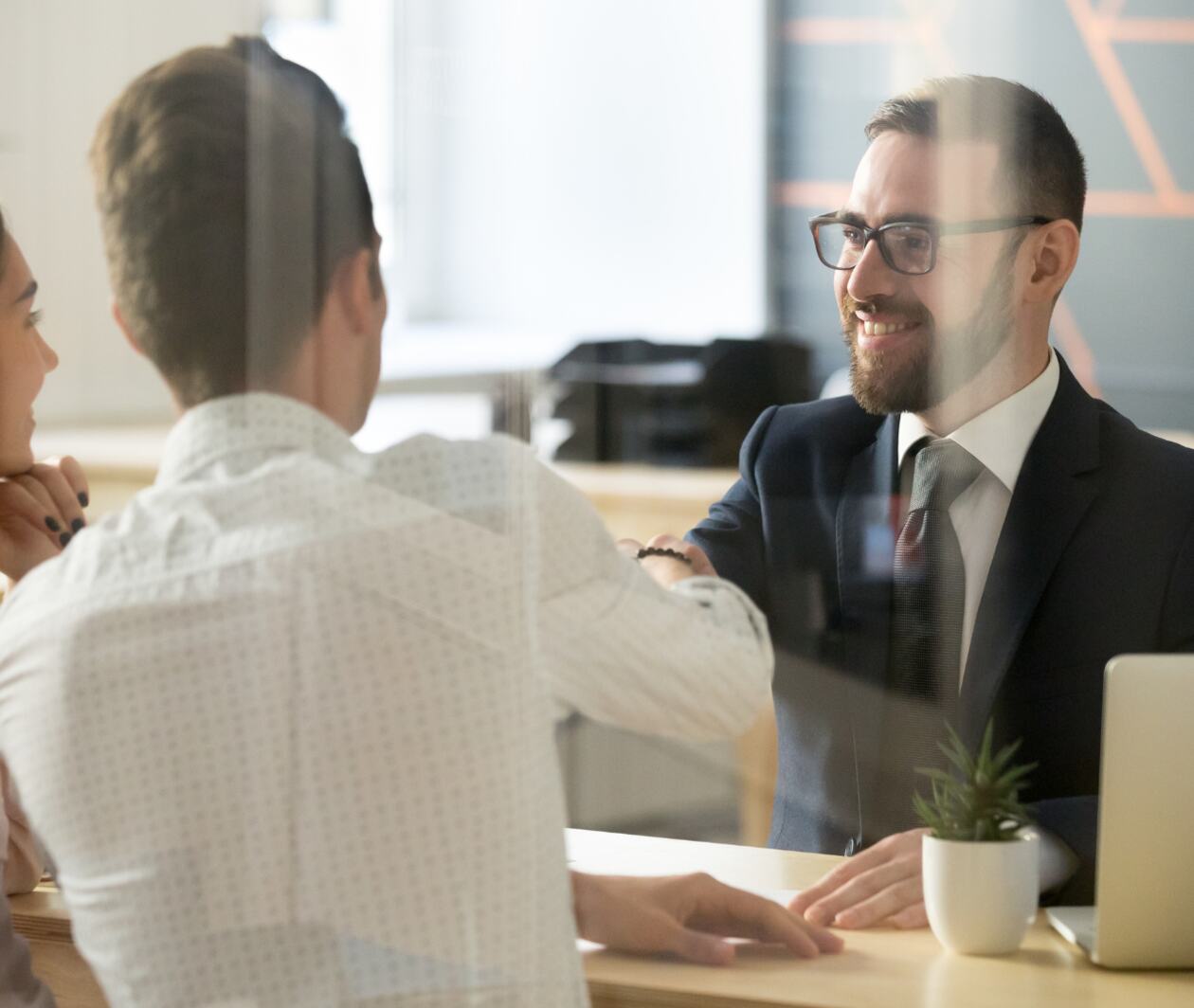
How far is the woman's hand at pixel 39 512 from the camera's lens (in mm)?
1334

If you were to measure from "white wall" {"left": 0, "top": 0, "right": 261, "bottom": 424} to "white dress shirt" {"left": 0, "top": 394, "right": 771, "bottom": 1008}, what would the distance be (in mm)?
226

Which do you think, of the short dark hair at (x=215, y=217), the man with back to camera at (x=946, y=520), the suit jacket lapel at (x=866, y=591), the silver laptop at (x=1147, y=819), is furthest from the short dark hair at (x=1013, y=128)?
the short dark hair at (x=215, y=217)

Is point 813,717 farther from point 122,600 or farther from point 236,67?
point 236,67

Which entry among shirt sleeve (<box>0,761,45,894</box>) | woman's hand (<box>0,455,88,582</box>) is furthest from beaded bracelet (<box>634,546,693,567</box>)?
shirt sleeve (<box>0,761,45,894</box>)

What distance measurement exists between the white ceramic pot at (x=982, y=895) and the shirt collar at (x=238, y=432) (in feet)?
1.90

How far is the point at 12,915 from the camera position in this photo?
1.35 metres

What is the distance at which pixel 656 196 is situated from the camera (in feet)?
4.17

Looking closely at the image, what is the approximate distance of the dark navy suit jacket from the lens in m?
1.24

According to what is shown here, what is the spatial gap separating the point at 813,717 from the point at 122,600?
60cm

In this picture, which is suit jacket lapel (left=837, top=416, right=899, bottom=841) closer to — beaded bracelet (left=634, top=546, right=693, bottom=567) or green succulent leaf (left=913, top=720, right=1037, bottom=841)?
green succulent leaf (left=913, top=720, right=1037, bottom=841)

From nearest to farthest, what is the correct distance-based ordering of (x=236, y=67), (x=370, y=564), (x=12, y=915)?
(x=370, y=564), (x=236, y=67), (x=12, y=915)

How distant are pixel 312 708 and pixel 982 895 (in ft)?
1.78

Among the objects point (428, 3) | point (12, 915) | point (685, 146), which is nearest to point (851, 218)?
point (685, 146)

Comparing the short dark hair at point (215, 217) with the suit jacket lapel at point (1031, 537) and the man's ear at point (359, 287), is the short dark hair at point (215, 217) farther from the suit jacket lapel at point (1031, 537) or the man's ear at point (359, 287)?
the suit jacket lapel at point (1031, 537)
